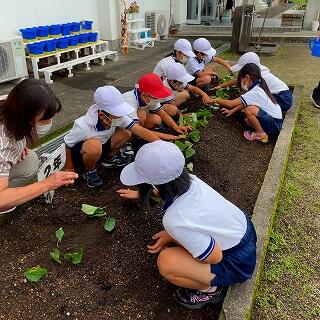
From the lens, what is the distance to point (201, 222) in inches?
68.9

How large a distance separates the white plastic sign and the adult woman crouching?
0.28m

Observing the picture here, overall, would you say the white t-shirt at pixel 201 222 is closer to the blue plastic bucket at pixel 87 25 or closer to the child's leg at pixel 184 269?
the child's leg at pixel 184 269

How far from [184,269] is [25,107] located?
4.35ft

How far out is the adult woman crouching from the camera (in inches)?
79.8

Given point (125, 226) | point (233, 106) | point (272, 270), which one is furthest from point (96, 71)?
point (272, 270)

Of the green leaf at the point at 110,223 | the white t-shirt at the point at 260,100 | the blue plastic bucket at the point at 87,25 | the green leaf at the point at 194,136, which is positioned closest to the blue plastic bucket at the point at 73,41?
the blue plastic bucket at the point at 87,25

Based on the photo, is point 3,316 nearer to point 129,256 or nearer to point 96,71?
point 129,256

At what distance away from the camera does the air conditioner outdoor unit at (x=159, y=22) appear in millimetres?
10691

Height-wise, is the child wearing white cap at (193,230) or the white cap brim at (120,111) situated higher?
the white cap brim at (120,111)

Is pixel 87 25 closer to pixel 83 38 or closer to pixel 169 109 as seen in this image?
pixel 83 38

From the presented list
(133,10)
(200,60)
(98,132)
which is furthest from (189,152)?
(133,10)

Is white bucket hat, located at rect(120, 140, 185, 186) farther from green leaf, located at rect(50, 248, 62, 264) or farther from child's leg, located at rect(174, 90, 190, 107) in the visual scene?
child's leg, located at rect(174, 90, 190, 107)

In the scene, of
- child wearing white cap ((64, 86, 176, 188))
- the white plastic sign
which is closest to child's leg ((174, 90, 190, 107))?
child wearing white cap ((64, 86, 176, 188))

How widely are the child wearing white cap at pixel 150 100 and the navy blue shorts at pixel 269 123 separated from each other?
897mm
